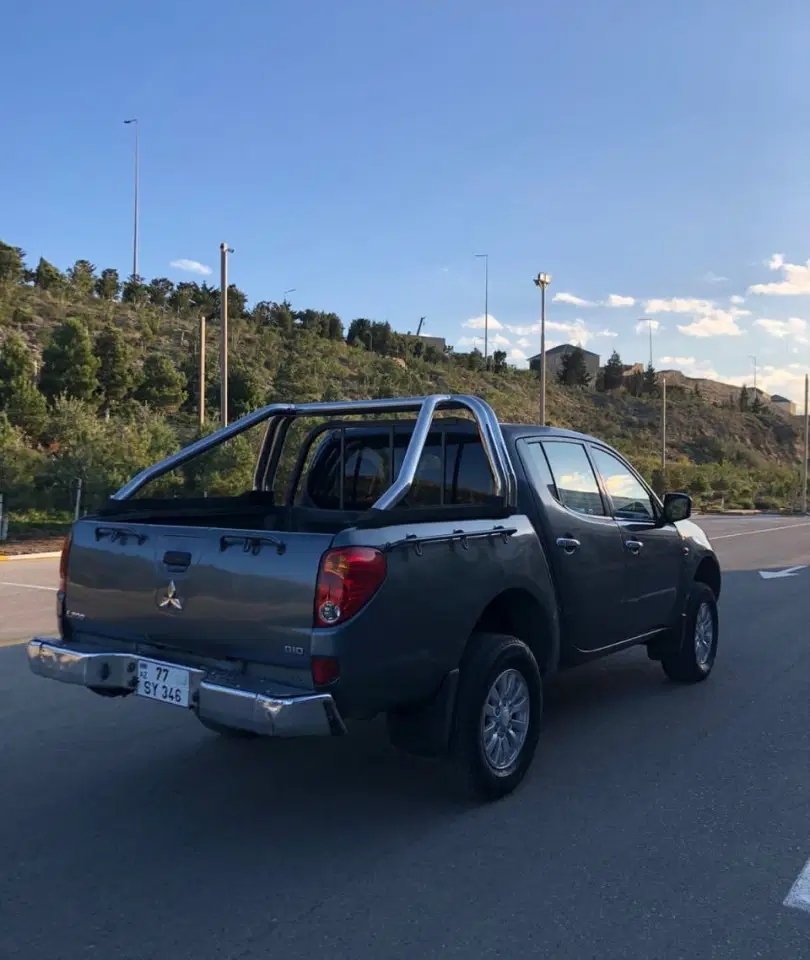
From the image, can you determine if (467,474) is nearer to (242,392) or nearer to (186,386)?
(242,392)

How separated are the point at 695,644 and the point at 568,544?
2442mm

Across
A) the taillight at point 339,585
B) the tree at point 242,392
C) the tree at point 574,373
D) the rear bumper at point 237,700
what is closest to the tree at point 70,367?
the tree at point 242,392

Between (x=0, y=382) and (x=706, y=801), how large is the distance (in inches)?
1265

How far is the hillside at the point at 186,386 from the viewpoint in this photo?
24.2m

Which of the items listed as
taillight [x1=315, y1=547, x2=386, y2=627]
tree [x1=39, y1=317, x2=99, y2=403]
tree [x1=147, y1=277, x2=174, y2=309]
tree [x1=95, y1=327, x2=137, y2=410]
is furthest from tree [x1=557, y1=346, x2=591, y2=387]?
taillight [x1=315, y1=547, x2=386, y2=627]

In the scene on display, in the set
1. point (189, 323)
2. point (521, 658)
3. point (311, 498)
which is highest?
point (189, 323)

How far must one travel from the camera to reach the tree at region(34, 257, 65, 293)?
54.3m

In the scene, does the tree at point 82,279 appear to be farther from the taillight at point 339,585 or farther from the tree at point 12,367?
the taillight at point 339,585

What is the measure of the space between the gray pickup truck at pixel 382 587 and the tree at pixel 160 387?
116 ft

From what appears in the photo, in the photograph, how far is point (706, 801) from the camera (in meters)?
5.13

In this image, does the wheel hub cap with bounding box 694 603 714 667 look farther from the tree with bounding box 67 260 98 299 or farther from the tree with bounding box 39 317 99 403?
the tree with bounding box 67 260 98 299

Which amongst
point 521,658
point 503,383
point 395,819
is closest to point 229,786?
point 395,819

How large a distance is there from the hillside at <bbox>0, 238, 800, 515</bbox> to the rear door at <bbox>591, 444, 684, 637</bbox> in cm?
1777

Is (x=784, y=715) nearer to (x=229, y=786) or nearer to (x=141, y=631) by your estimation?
(x=229, y=786)
